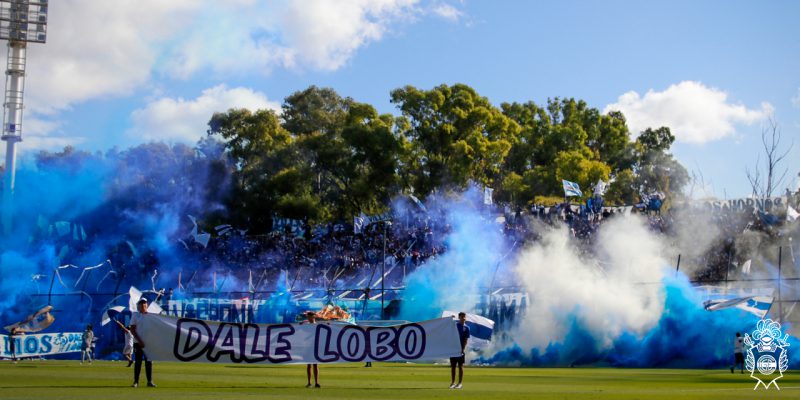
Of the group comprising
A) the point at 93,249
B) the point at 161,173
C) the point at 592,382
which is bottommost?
the point at 592,382

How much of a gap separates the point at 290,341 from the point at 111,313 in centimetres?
2320

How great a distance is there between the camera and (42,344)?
39062mm

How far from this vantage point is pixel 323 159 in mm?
73062

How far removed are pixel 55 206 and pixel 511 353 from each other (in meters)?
33.2

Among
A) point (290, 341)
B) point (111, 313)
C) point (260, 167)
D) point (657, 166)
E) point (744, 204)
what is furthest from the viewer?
point (657, 166)

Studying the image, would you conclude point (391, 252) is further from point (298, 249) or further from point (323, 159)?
point (323, 159)

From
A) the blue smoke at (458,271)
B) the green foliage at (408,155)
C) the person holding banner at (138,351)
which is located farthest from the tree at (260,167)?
the person holding banner at (138,351)

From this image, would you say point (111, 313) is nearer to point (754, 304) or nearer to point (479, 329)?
point (479, 329)

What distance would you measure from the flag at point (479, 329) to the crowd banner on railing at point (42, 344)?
1803 cm

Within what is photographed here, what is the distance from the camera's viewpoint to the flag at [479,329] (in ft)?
123

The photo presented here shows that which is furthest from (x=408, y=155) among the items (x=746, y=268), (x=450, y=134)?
(x=746, y=268)

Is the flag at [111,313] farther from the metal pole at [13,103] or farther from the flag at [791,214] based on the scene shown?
the flag at [791,214]

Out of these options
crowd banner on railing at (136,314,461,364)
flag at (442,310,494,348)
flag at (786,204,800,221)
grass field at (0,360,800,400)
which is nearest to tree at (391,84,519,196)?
flag at (786,204,800,221)

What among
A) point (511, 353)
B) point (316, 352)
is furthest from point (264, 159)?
point (316, 352)
